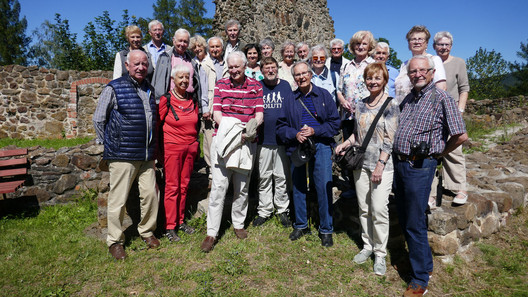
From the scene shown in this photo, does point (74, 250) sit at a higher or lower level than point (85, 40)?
lower

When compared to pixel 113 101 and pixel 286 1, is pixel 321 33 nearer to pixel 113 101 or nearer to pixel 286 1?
pixel 286 1

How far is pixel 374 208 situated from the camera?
3.01 m

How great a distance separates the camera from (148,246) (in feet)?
11.8

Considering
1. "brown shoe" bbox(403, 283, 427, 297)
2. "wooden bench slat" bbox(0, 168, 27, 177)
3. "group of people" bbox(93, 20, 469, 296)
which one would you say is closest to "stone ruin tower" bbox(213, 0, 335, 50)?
"group of people" bbox(93, 20, 469, 296)

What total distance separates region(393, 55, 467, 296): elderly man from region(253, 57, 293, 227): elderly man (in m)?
1.32

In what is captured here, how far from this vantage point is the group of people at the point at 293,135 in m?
2.77

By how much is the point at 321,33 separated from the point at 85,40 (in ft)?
39.1

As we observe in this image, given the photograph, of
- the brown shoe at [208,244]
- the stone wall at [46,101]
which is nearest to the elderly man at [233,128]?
the brown shoe at [208,244]

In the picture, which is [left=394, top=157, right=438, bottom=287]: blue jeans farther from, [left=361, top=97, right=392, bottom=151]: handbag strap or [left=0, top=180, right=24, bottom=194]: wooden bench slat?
[left=0, top=180, right=24, bottom=194]: wooden bench slat

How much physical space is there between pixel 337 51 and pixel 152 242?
3450 mm

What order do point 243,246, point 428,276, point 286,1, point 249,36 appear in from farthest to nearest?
point 286,1 → point 249,36 → point 243,246 → point 428,276

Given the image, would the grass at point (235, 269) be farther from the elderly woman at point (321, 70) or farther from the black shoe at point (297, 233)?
the elderly woman at point (321, 70)

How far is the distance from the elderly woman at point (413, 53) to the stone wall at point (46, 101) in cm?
1051

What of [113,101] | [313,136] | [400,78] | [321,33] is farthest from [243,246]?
[321,33]
